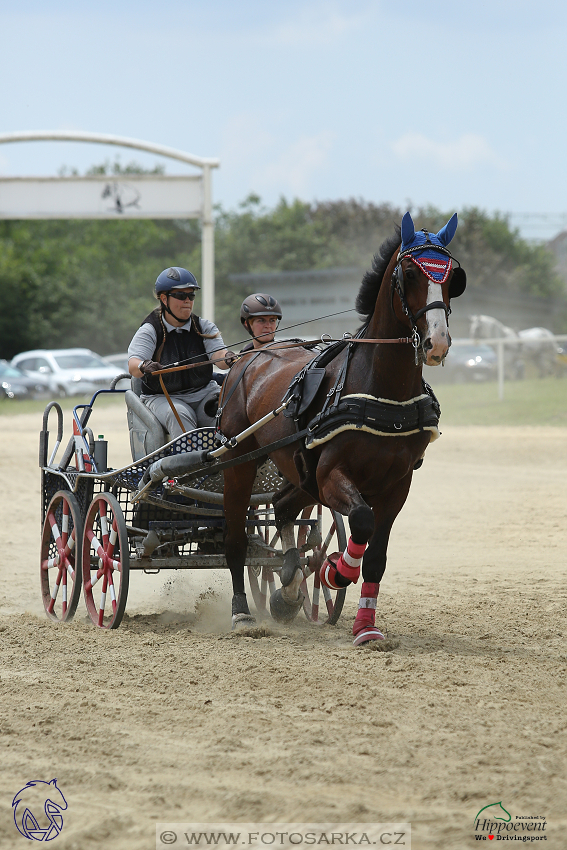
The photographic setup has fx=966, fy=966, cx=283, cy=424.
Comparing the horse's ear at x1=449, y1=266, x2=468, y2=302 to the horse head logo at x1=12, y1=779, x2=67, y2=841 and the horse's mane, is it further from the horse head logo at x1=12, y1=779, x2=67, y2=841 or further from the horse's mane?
the horse head logo at x1=12, y1=779, x2=67, y2=841

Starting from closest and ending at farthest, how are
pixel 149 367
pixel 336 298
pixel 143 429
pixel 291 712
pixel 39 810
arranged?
pixel 39 810 → pixel 291 712 → pixel 149 367 → pixel 143 429 → pixel 336 298

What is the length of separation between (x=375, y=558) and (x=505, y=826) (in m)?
2.27

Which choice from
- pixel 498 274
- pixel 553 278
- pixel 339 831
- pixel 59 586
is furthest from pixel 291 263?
pixel 339 831

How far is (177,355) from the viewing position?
6.29 metres

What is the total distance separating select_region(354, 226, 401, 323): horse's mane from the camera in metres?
4.80

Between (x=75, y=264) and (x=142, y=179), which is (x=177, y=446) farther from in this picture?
(x=75, y=264)

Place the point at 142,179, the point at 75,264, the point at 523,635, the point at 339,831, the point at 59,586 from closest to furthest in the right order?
the point at 339,831
the point at 523,635
the point at 59,586
the point at 142,179
the point at 75,264

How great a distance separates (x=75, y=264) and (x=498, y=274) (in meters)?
21.5

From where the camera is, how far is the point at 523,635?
5391 millimetres

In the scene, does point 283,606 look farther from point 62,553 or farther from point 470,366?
point 470,366

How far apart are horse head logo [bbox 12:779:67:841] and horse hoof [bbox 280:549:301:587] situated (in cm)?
236

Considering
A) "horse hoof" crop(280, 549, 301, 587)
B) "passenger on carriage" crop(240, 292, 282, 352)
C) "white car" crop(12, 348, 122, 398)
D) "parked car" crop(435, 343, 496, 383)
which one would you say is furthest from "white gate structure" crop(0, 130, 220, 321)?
"parked car" crop(435, 343, 496, 383)

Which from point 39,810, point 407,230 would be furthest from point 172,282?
point 39,810

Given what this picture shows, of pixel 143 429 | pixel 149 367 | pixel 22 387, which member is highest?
pixel 149 367
